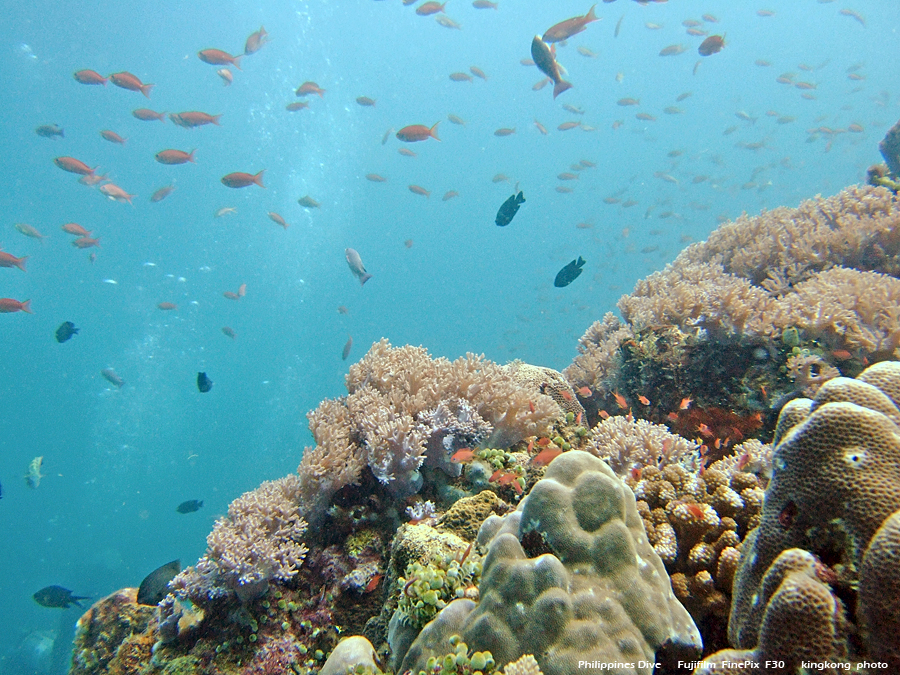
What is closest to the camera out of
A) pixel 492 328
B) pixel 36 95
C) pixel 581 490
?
pixel 581 490

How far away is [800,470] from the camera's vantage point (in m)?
1.84

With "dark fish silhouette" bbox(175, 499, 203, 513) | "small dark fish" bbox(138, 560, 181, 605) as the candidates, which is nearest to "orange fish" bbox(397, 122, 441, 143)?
"small dark fish" bbox(138, 560, 181, 605)

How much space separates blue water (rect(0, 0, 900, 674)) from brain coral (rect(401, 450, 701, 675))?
2694 centimetres

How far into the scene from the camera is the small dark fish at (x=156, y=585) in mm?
4578

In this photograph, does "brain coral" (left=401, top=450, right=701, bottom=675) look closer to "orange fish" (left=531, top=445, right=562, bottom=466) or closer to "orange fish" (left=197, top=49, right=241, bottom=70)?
"orange fish" (left=531, top=445, right=562, bottom=466)

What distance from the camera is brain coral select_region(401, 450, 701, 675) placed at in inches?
78.7

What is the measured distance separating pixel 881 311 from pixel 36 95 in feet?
188

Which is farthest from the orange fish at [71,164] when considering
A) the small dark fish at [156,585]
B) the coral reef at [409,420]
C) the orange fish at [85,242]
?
the coral reef at [409,420]

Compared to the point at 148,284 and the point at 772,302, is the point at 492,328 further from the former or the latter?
the point at 772,302

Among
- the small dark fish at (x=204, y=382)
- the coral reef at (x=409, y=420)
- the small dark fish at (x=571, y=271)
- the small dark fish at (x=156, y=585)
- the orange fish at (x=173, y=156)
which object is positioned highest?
the orange fish at (x=173, y=156)

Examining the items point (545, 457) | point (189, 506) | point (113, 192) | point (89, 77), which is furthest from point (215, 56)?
point (545, 457)

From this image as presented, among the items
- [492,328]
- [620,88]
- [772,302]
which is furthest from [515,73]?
[772,302]

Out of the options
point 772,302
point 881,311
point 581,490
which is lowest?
point 581,490

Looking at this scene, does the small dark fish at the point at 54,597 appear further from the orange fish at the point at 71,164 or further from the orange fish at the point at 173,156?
the orange fish at the point at 173,156
